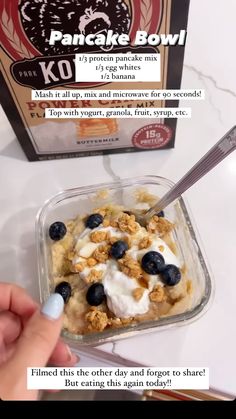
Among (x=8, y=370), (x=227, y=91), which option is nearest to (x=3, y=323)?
(x=8, y=370)

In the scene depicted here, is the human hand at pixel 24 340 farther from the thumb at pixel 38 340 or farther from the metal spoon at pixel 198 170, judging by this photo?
the metal spoon at pixel 198 170

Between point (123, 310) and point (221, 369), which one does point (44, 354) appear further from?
point (221, 369)

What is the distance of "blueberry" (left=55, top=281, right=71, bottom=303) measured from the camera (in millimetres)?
563

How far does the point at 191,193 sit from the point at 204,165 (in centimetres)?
19

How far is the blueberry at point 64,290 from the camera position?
0.56 meters

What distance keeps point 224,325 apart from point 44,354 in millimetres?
284

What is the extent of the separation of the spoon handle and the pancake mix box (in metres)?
0.14

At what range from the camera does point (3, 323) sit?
0.57 m

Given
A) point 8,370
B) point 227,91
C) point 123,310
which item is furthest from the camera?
point 227,91

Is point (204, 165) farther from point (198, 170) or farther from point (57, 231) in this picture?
point (57, 231)

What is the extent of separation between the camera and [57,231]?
1.99 feet

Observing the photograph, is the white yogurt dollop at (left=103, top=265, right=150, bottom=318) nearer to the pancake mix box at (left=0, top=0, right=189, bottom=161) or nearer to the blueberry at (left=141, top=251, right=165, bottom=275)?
the blueberry at (left=141, top=251, right=165, bottom=275)

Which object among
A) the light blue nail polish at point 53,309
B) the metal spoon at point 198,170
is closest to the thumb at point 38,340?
the light blue nail polish at point 53,309
